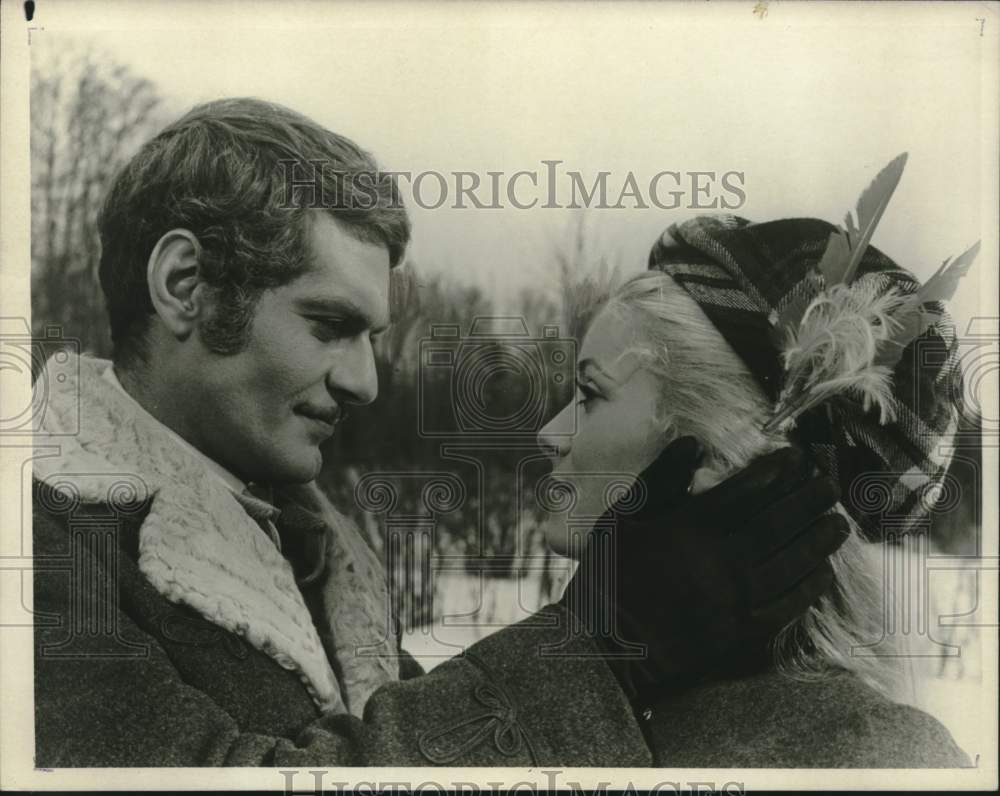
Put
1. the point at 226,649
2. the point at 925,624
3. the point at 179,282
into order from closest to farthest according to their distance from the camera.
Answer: the point at 226,649, the point at 179,282, the point at 925,624

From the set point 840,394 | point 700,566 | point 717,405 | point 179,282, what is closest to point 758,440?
point 717,405

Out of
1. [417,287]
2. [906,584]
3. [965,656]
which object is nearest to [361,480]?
[417,287]

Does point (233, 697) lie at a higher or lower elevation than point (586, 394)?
lower

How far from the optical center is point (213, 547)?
3.14 m

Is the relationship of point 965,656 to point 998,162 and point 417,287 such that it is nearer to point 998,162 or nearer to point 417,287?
point 998,162

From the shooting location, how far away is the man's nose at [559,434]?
329 cm

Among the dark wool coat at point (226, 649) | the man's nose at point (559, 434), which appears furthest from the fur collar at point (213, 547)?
the man's nose at point (559, 434)

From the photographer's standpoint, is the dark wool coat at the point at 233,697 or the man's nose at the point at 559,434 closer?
the dark wool coat at the point at 233,697

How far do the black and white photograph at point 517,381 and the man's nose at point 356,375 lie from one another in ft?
0.04

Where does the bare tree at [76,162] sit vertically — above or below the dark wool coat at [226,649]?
above

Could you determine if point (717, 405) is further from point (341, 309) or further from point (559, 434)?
point (341, 309)

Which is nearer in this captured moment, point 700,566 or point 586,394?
point 700,566

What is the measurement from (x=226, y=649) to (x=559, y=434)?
3.68 feet

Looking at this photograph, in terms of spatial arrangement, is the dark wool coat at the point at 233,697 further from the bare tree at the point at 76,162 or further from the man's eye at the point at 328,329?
the man's eye at the point at 328,329
